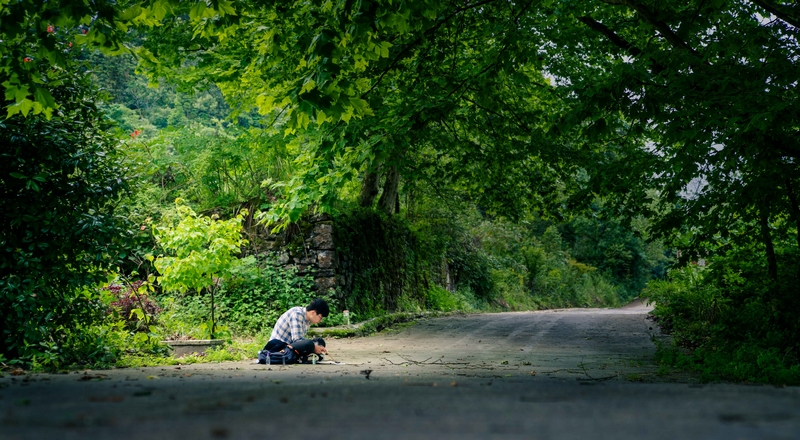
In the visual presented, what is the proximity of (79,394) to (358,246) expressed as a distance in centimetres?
1370

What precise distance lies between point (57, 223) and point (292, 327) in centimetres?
350

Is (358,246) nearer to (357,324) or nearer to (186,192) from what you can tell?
(357,324)

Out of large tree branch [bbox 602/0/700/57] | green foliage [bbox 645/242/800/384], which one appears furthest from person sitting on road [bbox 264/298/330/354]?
large tree branch [bbox 602/0/700/57]

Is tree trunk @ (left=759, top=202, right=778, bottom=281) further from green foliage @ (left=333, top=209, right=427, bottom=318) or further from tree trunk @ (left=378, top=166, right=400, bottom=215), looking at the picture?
tree trunk @ (left=378, top=166, right=400, bottom=215)

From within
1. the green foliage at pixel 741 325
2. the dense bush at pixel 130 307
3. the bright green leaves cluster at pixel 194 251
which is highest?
the bright green leaves cluster at pixel 194 251

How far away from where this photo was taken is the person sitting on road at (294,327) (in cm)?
905

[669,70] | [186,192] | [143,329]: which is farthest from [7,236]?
[186,192]

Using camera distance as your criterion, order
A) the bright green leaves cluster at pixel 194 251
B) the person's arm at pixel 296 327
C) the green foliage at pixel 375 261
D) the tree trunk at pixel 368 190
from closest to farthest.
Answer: the person's arm at pixel 296 327, the bright green leaves cluster at pixel 194 251, the green foliage at pixel 375 261, the tree trunk at pixel 368 190

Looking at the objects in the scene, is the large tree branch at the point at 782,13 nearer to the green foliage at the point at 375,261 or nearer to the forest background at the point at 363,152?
the forest background at the point at 363,152

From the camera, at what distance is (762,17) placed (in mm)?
11570

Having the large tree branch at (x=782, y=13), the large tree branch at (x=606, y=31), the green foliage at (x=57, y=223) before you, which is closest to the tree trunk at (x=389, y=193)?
the large tree branch at (x=606, y=31)

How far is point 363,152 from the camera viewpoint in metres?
9.22

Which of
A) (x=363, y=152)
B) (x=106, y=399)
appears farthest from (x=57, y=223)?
(x=106, y=399)

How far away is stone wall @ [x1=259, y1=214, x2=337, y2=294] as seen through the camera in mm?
15594
